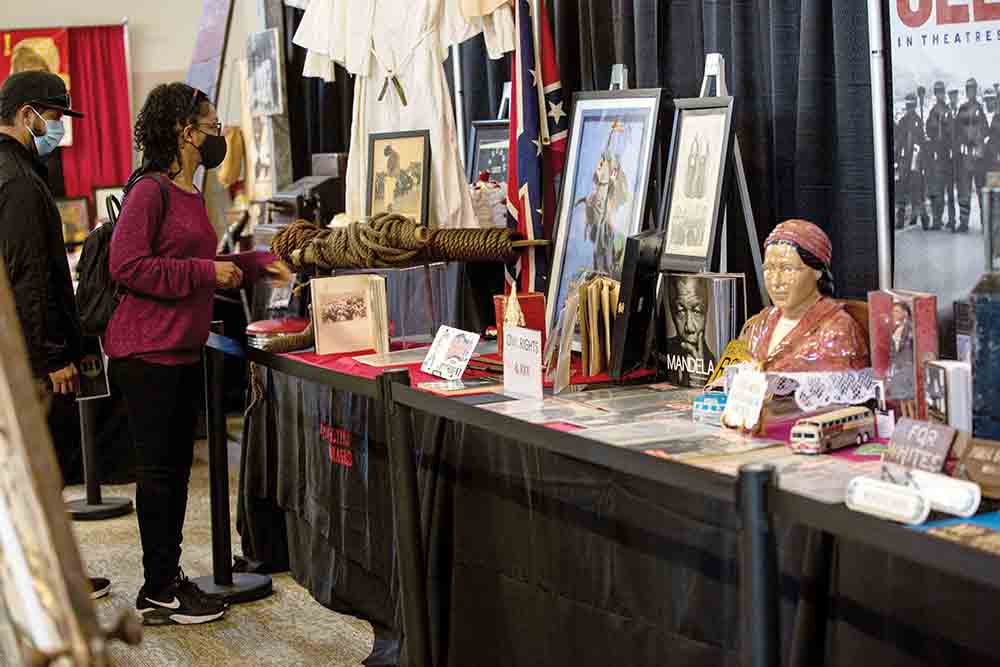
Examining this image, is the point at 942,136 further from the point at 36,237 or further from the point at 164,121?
the point at 36,237

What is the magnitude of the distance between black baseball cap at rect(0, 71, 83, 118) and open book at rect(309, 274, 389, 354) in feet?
3.21

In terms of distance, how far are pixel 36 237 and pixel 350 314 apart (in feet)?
2.96

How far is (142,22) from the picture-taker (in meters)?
9.86

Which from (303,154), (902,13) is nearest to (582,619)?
(902,13)

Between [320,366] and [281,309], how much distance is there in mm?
2480

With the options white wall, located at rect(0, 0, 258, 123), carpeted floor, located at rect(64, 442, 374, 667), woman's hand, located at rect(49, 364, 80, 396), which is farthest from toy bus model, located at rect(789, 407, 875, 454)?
white wall, located at rect(0, 0, 258, 123)

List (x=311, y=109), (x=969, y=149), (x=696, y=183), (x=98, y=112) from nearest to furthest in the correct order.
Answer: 1. (x=969, y=149)
2. (x=696, y=183)
3. (x=311, y=109)
4. (x=98, y=112)

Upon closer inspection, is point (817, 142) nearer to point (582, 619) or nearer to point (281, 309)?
point (582, 619)

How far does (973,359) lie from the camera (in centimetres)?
183

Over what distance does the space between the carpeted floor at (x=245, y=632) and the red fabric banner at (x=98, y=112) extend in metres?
5.75

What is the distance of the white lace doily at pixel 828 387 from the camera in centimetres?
228

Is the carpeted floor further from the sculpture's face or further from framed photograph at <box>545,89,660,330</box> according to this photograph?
the sculpture's face

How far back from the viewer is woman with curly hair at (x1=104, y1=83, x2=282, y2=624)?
11.2 ft

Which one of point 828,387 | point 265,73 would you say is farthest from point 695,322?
point 265,73
